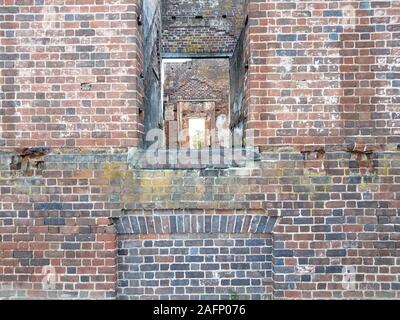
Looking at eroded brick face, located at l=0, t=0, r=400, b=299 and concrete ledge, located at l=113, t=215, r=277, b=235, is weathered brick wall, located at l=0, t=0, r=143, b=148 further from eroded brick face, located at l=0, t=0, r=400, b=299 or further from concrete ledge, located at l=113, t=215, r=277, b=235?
concrete ledge, located at l=113, t=215, r=277, b=235

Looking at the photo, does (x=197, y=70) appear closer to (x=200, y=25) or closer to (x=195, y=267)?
(x=200, y=25)

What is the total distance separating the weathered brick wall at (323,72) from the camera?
3445mm

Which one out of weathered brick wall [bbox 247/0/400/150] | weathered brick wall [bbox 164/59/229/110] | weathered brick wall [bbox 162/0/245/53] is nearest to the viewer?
weathered brick wall [bbox 247/0/400/150]

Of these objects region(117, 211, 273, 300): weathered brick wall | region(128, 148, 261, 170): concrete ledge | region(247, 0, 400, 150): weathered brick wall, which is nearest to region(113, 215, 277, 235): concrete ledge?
region(117, 211, 273, 300): weathered brick wall

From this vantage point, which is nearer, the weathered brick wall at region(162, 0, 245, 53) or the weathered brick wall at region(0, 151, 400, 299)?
the weathered brick wall at region(0, 151, 400, 299)

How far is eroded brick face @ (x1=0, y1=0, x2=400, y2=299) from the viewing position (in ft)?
11.3

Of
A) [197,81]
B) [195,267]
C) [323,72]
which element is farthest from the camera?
[197,81]

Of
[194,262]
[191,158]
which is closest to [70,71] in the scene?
[191,158]

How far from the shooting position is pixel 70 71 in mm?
3469

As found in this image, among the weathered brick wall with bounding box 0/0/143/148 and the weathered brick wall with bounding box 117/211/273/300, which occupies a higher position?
the weathered brick wall with bounding box 0/0/143/148

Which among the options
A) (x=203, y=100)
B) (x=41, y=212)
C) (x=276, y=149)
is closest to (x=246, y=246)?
(x=276, y=149)

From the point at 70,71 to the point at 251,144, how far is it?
5.79ft

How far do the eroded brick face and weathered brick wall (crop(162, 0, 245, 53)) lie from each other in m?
5.07

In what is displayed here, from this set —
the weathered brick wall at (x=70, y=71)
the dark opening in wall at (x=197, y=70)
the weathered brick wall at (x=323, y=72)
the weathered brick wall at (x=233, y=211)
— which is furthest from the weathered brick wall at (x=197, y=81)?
the weathered brick wall at (x=233, y=211)
